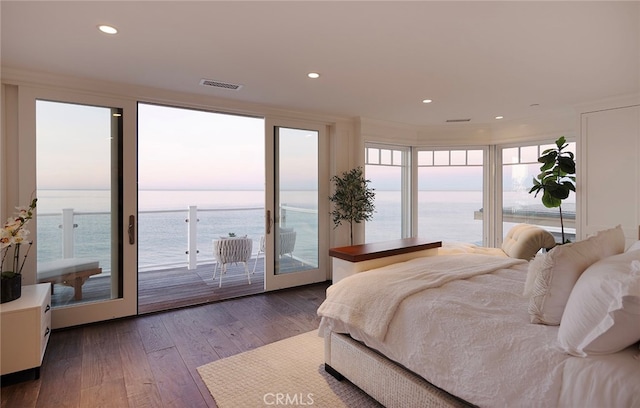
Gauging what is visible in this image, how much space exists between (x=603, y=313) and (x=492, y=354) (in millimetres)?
432

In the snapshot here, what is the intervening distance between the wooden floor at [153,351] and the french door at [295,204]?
0.62 metres

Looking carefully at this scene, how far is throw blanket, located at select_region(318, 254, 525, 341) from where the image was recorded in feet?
6.14

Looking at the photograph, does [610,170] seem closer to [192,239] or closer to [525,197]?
[525,197]

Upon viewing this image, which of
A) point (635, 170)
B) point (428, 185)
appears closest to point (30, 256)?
point (428, 185)

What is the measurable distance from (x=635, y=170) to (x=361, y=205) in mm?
3163

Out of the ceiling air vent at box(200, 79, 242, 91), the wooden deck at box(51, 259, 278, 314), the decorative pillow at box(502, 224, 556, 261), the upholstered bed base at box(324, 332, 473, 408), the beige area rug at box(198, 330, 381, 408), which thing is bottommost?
the beige area rug at box(198, 330, 381, 408)

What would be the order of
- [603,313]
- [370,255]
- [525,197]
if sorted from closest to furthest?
1. [603,313]
2. [370,255]
3. [525,197]

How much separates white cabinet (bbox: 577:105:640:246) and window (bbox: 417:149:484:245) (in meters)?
1.70

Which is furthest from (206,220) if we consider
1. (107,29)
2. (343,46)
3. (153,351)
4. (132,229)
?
(343,46)

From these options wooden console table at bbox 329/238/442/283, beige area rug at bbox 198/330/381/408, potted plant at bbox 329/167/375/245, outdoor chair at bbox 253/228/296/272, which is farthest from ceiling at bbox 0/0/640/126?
beige area rug at bbox 198/330/381/408

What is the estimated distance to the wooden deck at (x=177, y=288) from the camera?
338cm

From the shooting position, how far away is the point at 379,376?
195cm

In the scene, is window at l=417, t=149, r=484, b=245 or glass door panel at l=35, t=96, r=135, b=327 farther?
window at l=417, t=149, r=484, b=245

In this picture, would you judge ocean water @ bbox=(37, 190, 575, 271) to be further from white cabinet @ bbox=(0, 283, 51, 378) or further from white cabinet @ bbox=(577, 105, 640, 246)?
white cabinet @ bbox=(577, 105, 640, 246)
